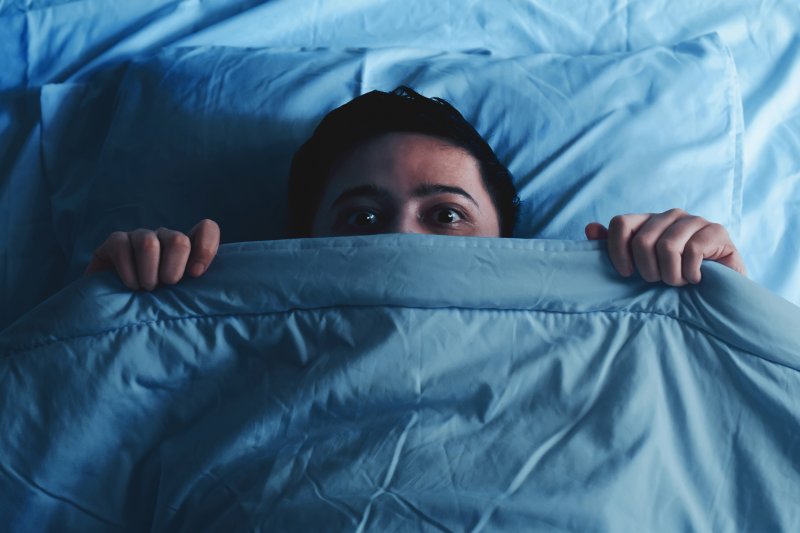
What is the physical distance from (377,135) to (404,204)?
11cm

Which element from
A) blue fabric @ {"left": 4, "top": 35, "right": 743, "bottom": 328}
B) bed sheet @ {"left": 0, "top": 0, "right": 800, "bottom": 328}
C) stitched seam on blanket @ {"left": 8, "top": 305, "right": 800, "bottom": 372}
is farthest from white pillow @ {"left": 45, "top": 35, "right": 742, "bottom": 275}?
stitched seam on blanket @ {"left": 8, "top": 305, "right": 800, "bottom": 372}

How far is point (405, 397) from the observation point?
2.64 ft

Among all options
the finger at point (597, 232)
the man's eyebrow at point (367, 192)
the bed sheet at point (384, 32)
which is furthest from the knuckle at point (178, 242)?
the bed sheet at point (384, 32)

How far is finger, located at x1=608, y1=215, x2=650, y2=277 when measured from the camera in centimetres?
86

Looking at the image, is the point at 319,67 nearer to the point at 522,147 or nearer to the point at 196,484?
the point at 522,147

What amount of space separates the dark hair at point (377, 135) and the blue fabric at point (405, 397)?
24 cm

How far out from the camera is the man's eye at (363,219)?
1.03 metres

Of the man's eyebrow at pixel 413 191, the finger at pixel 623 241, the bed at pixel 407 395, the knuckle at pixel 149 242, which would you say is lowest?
the bed at pixel 407 395

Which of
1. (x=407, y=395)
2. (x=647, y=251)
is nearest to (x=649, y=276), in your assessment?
(x=647, y=251)

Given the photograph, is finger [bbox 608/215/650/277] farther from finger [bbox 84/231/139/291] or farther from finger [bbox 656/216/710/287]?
finger [bbox 84/231/139/291]

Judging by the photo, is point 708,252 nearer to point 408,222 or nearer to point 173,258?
point 408,222

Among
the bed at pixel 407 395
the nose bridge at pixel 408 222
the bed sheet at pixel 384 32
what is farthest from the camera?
the bed sheet at pixel 384 32

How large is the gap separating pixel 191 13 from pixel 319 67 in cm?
28

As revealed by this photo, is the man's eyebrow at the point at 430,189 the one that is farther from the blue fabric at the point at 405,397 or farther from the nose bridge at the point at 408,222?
the blue fabric at the point at 405,397
